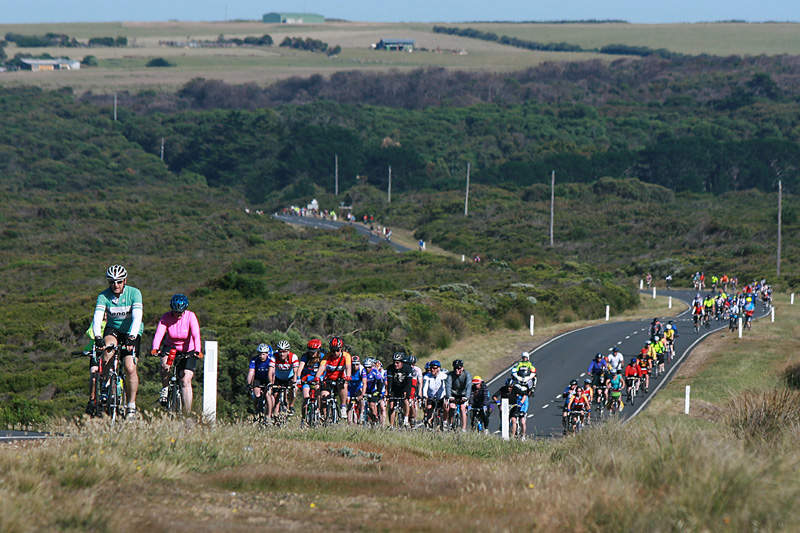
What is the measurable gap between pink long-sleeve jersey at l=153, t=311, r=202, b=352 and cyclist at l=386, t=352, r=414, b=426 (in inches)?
273

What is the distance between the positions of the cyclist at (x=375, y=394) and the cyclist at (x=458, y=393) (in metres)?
1.13

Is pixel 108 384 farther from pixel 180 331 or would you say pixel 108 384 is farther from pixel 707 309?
pixel 707 309

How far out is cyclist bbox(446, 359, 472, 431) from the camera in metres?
19.9

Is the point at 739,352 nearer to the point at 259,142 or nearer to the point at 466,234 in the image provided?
the point at 466,234

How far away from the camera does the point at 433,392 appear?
20172mm

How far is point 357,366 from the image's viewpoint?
1956 cm

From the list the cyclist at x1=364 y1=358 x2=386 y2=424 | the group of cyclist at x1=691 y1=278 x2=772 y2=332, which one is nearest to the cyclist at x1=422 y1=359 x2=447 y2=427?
the cyclist at x1=364 y1=358 x2=386 y2=424

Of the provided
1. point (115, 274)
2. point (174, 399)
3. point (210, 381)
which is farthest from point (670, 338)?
point (115, 274)

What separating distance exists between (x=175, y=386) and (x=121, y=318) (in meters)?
1.30

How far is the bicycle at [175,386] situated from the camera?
13266mm

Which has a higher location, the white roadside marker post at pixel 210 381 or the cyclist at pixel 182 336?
the cyclist at pixel 182 336

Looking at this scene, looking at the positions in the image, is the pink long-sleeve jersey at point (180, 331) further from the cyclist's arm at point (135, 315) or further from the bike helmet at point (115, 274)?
the bike helmet at point (115, 274)

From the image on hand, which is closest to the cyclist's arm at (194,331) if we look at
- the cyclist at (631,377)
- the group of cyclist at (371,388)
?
the group of cyclist at (371,388)

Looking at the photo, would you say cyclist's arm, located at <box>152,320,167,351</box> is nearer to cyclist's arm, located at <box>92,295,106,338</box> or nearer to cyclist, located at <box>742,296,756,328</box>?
cyclist's arm, located at <box>92,295,106,338</box>
